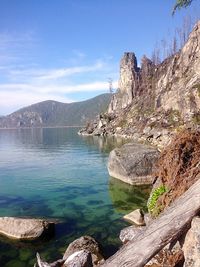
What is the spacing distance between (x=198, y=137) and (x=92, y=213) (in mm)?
12880

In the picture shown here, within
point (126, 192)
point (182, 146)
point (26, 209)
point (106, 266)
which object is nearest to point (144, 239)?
point (106, 266)

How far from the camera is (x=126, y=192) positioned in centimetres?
3262

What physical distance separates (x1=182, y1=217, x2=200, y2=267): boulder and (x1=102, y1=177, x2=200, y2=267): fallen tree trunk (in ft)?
0.79

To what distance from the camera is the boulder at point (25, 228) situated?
20547 mm

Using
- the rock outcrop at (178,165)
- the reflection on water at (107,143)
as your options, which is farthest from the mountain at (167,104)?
the rock outcrop at (178,165)

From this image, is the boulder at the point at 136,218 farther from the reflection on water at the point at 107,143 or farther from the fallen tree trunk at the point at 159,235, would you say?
the reflection on water at the point at 107,143

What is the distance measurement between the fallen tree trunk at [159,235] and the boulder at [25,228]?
36.4 ft

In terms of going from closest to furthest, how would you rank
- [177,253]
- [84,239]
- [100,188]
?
[177,253], [84,239], [100,188]

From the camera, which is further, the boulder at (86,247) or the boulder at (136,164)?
the boulder at (136,164)

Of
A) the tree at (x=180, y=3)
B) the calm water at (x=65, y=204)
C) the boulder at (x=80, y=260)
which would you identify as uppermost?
the tree at (x=180, y=3)

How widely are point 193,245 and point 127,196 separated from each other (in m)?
20.7

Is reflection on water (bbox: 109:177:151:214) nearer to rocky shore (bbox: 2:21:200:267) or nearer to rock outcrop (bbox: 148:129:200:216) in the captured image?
rocky shore (bbox: 2:21:200:267)

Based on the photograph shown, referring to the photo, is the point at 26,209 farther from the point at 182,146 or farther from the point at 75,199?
the point at 182,146

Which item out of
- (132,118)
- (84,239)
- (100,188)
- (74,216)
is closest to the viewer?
(84,239)
